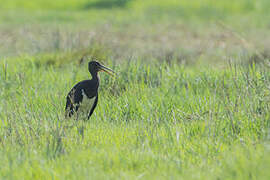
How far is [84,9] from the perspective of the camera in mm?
20484

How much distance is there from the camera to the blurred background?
334 inches

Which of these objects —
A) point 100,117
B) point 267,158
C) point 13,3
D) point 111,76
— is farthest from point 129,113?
point 13,3

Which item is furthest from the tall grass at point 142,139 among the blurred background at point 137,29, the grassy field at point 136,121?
the blurred background at point 137,29

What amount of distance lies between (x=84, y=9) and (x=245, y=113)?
1715 centimetres

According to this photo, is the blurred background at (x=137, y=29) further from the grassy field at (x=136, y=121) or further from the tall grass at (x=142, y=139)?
the tall grass at (x=142, y=139)

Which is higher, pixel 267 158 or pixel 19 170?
pixel 267 158

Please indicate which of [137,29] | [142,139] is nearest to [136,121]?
[142,139]

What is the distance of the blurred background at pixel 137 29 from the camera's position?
849cm

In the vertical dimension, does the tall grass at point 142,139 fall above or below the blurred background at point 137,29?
above

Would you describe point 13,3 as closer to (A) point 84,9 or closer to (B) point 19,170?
(A) point 84,9

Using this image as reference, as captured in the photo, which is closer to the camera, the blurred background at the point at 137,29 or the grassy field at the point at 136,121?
the grassy field at the point at 136,121

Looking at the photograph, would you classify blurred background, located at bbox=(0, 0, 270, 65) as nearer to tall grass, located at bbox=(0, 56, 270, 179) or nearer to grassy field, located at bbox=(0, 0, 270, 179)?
grassy field, located at bbox=(0, 0, 270, 179)

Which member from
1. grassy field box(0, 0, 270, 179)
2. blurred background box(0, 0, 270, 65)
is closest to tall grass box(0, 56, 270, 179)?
grassy field box(0, 0, 270, 179)

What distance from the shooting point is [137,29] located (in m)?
14.6
